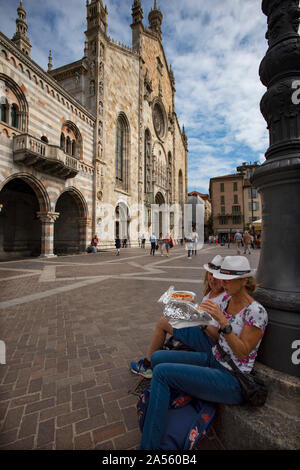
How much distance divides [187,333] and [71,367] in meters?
1.42

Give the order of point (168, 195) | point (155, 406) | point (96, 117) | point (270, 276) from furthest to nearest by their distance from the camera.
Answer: point (168, 195) → point (96, 117) → point (270, 276) → point (155, 406)

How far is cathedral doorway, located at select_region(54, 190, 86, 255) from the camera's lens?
1697 cm

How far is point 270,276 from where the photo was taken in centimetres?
182

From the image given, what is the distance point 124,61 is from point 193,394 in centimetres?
2826

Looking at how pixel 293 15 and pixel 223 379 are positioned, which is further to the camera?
pixel 293 15

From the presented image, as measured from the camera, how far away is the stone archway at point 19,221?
50.7 feet

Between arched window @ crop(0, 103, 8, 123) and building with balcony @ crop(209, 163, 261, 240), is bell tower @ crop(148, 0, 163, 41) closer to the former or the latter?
building with balcony @ crop(209, 163, 261, 240)

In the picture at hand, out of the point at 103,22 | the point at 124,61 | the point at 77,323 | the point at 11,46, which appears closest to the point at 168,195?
the point at 124,61

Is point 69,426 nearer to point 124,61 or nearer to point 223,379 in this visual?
point 223,379

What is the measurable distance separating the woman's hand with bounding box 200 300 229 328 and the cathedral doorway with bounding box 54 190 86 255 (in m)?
16.3

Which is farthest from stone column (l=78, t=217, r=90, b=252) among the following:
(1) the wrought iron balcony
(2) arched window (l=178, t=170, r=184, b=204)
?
(2) arched window (l=178, t=170, r=184, b=204)

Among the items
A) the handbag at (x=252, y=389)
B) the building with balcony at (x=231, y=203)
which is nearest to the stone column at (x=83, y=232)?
the handbag at (x=252, y=389)

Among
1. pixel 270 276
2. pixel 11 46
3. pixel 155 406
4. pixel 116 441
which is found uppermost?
pixel 11 46

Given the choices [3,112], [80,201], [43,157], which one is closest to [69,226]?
[80,201]
